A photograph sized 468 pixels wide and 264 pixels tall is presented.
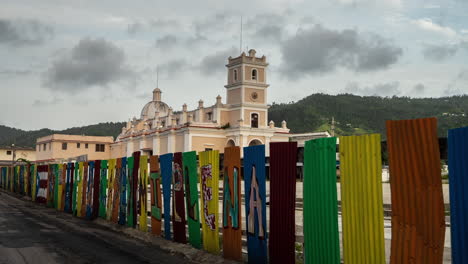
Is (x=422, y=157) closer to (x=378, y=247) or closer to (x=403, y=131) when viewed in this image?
(x=403, y=131)

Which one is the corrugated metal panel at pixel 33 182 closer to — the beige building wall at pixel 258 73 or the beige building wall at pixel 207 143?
the beige building wall at pixel 207 143

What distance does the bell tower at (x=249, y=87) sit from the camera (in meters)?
71.1

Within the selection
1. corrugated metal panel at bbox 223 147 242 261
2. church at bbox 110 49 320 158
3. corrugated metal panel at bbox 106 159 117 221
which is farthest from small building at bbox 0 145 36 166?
corrugated metal panel at bbox 223 147 242 261

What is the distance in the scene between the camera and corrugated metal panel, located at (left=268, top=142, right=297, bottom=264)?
895 cm

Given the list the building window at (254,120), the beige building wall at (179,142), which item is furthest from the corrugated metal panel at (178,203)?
the building window at (254,120)

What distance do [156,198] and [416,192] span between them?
9337 millimetres

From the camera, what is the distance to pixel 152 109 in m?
95.9

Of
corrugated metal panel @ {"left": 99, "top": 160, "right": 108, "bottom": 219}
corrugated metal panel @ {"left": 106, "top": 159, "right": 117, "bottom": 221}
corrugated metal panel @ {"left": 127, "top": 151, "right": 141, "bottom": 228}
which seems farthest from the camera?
corrugated metal panel @ {"left": 99, "top": 160, "right": 108, "bottom": 219}

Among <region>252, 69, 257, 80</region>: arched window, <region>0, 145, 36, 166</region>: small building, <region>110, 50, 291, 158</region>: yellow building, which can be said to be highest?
<region>252, 69, 257, 80</region>: arched window

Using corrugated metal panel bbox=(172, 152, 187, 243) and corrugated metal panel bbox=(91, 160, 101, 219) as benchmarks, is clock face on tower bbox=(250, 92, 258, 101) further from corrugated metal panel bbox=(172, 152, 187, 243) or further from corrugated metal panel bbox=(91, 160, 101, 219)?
corrugated metal panel bbox=(172, 152, 187, 243)

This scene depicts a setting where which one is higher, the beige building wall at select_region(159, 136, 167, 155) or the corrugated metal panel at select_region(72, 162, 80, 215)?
the beige building wall at select_region(159, 136, 167, 155)

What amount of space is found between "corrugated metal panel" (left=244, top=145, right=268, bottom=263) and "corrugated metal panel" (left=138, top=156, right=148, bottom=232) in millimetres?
6101

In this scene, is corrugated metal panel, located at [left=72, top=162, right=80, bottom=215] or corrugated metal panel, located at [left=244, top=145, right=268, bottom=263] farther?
corrugated metal panel, located at [left=72, top=162, right=80, bottom=215]

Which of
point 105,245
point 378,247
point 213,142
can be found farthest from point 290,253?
point 213,142
